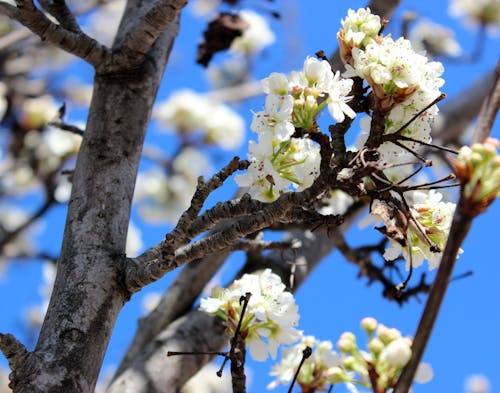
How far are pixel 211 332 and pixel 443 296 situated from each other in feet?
4.42

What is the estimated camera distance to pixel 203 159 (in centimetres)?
468

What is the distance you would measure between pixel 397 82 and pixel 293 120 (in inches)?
6.8

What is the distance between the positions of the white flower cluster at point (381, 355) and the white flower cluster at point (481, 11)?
13.1ft

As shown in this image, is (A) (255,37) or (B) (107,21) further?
(B) (107,21)

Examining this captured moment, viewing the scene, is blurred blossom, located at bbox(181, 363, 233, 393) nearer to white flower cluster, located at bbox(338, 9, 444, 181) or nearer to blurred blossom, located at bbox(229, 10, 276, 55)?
blurred blossom, located at bbox(229, 10, 276, 55)

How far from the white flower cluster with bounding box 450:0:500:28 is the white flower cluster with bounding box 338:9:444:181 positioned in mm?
3827

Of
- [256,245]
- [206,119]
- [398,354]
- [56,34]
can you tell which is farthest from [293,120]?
[206,119]

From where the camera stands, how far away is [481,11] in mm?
4625

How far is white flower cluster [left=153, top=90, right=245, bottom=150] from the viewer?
15.5ft

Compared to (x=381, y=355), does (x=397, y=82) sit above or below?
above

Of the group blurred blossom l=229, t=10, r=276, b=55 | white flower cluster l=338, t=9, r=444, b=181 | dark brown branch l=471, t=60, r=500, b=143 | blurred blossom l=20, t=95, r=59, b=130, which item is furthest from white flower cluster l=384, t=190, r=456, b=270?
blurred blossom l=229, t=10, r=276, b=55

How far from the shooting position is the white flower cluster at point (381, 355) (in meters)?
0.90

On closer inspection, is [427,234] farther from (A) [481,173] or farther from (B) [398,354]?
(A) [481,173]

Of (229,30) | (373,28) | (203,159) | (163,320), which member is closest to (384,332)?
(373,28)
